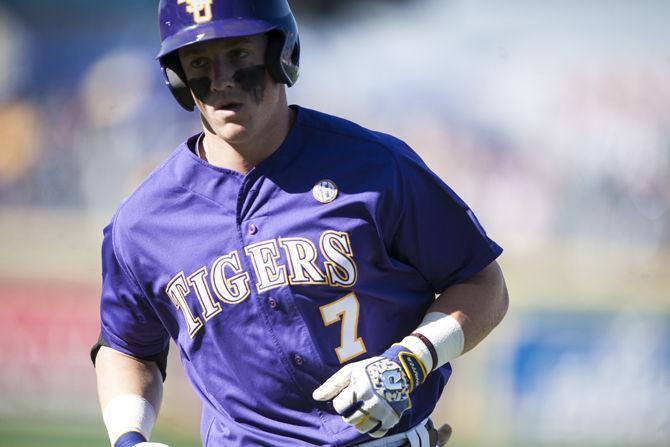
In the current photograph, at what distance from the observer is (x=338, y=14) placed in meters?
5.48

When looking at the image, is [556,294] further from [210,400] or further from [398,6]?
[210,400]

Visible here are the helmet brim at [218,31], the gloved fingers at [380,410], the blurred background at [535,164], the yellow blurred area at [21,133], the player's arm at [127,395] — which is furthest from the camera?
the yellow blurred area at [21,133]

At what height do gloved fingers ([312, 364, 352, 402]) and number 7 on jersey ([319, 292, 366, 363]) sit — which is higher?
number 7 on jersey ([319, 292, 366, 363])

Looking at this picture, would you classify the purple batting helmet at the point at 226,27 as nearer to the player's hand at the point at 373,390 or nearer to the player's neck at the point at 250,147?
the player's neck at the point at 250,147

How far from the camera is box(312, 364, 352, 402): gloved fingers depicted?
95.3 inches

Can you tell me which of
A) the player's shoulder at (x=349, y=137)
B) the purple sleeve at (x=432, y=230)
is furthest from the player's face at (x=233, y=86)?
the purple sleeve at (x=432, y=230)

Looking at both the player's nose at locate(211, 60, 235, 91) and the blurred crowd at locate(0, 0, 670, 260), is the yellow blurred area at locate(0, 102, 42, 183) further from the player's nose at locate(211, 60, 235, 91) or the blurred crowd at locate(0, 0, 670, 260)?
the player's nose at locate(211, 60, 235, 91)

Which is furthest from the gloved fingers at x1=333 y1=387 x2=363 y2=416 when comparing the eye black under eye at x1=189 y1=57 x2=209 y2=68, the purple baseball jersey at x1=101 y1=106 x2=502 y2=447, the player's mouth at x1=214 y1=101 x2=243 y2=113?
the eye black under eye at x1=189 y1=57 x2=209 y2=68

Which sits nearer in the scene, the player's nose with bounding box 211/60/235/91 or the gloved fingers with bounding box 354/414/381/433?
the gloved fingers with bounding box 354/414/381/433

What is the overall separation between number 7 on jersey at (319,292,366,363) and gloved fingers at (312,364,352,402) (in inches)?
5.5

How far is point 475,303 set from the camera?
8.85 ft

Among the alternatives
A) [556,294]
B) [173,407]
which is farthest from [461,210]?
[173,407]

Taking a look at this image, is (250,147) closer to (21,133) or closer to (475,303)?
(475,303)

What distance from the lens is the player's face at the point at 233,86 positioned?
2564mm
